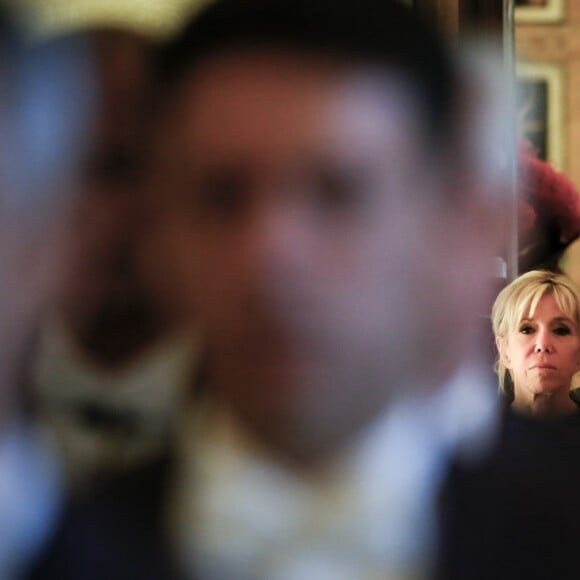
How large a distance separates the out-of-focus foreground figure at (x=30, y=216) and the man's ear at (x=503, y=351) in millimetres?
449

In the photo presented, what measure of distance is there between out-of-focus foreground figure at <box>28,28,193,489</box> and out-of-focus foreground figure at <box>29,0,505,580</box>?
0.03 metres

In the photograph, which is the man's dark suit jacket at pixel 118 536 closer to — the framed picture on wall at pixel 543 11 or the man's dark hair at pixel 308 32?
the man's dark hair at pixel 308 32

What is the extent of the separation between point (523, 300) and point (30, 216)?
51 cm

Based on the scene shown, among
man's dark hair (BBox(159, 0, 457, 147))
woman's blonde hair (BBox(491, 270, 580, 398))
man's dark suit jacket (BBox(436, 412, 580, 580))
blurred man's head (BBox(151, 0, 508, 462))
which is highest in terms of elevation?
man's dark hair (BBox(159, 0, 457, 147))

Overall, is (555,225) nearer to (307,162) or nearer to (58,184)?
(307,162)

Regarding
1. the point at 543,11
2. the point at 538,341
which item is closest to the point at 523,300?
the point at 538,341

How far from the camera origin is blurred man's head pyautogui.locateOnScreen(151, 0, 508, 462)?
0.73 m

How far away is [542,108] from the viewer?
769 mm

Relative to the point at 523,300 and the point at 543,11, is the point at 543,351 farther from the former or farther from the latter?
the point at 543,11

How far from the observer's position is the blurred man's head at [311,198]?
0.73 m

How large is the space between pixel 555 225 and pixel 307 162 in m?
0.27

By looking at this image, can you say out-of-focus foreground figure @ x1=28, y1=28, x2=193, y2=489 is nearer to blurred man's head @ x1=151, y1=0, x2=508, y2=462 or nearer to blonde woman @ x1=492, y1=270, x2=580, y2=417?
blurred man's head @ x1=151, y1=0, x2=508, y2=462

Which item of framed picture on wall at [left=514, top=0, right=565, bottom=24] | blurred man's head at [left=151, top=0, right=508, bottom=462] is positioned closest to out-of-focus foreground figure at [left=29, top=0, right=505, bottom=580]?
blurred man's head at [left=151, top=0, right=508, bottom=462]

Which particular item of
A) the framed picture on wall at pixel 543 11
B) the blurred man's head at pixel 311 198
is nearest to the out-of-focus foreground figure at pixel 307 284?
the blurred man's head at pixel 311 198
